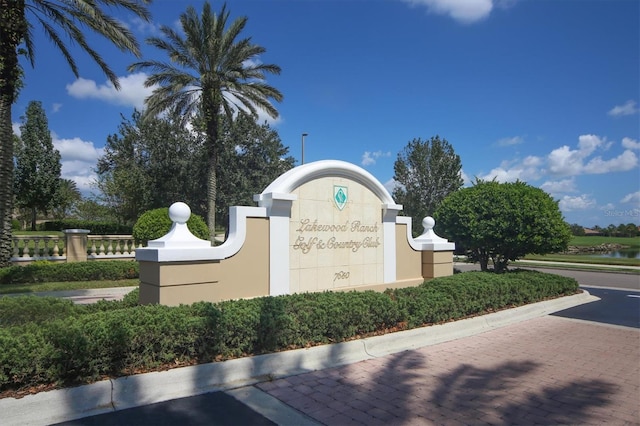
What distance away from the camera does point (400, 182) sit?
3366cm

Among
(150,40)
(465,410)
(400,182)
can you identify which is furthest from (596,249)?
(465,410)

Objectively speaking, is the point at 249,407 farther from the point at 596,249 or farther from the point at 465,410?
the point at 596,249

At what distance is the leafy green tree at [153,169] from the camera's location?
30.3 meters

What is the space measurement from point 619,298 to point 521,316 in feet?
19.0

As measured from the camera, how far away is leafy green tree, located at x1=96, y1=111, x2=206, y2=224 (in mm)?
30312

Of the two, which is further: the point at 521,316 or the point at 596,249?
the point at 596,249

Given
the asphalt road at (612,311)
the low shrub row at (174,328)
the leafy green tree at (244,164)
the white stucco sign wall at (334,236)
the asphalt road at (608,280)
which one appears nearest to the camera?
the low shrub row at (174,328)

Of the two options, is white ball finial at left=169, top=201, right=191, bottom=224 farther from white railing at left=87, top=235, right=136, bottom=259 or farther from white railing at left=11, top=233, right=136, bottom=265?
white railing at left=87, top=235, right=136, bottom=259

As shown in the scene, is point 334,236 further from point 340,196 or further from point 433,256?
point 433,256

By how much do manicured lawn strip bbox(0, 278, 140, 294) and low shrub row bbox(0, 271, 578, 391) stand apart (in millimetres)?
7605

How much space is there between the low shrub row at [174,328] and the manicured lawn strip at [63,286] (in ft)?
24.9

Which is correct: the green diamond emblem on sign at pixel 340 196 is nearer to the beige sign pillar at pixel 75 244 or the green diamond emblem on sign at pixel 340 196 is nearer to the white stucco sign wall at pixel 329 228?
the white stucco sign wall at pixel 329 228

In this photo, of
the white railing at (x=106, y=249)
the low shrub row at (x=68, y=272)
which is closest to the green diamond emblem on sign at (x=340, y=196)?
the low shrub row at (x=68, y=272)

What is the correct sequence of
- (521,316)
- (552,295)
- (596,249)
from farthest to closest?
(596,249) → (552,295) → (521,316)
